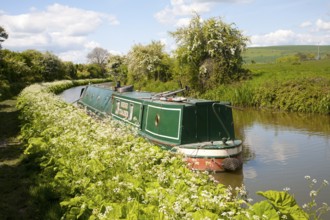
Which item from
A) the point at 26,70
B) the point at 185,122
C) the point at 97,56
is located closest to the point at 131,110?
the point at 185,122

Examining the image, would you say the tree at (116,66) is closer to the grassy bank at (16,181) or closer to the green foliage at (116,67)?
the green foliage at (116,67)

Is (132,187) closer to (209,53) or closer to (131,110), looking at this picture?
(131,110)

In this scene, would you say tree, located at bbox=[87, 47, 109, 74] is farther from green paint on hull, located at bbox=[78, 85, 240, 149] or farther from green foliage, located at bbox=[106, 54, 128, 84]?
green paint on hull, located at bbox=[78, 85, 240, 149]

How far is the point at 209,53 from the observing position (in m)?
26.6

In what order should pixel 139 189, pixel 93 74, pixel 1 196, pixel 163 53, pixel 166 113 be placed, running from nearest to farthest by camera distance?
pixel 139 189
pixel 1 196
pixel 166 113
pixel 163 53
pixel 93 74

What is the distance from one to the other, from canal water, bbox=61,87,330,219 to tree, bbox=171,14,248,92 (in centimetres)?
776

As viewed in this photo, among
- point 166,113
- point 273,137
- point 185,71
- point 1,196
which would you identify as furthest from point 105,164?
point 185,71

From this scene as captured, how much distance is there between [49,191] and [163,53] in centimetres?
2994

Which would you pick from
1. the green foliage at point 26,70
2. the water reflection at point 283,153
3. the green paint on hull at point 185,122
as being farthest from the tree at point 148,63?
the green paint on hull at point 185,122

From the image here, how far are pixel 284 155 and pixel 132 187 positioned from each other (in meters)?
8.72

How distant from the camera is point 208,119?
10.3 metres

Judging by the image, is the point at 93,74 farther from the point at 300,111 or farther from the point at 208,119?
the point at 208,119

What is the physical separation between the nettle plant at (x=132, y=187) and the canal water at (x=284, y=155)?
11.4ft

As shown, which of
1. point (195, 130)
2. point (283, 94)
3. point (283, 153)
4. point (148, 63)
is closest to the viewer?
point (195, 130)
